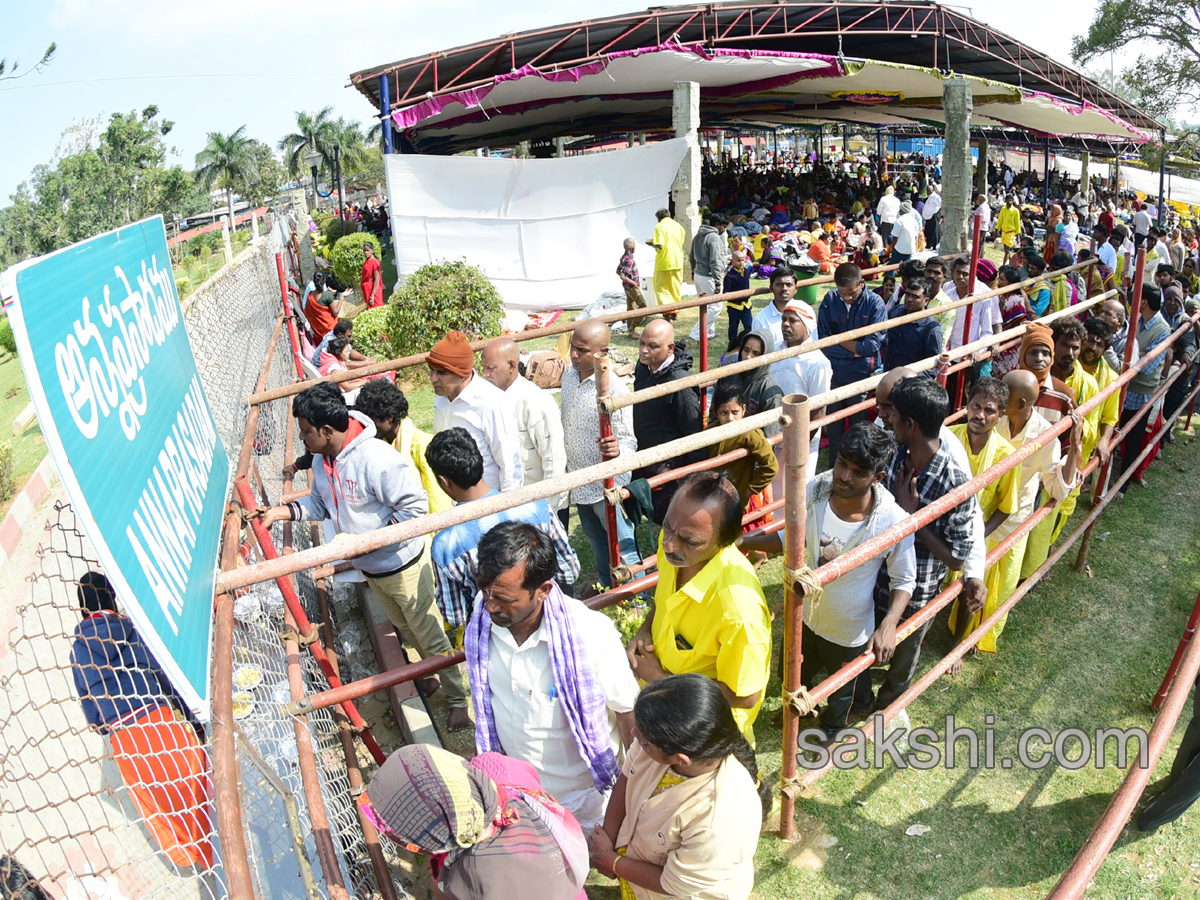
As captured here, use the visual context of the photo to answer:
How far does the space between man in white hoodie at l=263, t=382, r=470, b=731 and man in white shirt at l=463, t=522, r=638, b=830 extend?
3.78 feet

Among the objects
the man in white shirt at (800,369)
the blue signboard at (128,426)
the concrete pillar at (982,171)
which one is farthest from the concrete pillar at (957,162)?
the blue signboard at (128,426)

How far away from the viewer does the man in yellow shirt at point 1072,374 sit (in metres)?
4.27

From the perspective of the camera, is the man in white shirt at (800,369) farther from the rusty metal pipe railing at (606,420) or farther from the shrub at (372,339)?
the shrub at (372,339)

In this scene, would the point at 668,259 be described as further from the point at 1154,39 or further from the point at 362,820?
the point at 1154,39

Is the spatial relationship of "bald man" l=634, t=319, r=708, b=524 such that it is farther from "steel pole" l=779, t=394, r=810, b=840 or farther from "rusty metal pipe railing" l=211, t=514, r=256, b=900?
"rusty metal pipe railing" l=211, t=514, r=256, b=900

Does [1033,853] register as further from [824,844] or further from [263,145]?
[263,145]

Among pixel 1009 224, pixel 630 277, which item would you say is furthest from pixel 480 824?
pixel 1009 224

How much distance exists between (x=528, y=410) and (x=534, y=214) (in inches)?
359

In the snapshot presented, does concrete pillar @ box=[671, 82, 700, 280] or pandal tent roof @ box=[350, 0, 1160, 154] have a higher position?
pandal tent roof @ box=[350, 0, 1160, 154]

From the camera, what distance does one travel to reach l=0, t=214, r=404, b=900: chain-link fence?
1952 millimetres

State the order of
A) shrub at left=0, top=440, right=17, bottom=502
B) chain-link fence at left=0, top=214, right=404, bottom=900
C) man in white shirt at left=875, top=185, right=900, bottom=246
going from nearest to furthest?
chain-link fence at left=0, top=214, right=404, bottom=900 < shrub at left=0, top=440, right=17, bottom=502 < man in white shirt at left=875, top=185, right=900, bottom=246

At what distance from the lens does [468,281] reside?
9.26 m

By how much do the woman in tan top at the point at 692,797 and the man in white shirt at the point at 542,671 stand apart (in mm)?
249

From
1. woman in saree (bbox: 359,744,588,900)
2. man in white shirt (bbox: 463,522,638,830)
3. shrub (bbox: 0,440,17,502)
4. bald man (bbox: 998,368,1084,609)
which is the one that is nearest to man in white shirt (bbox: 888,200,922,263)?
bald man (bbox: 998,368,1084,609)
